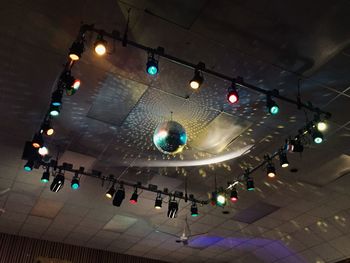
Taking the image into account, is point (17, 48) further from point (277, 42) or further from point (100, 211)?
point (100, 211)

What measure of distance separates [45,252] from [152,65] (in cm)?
656

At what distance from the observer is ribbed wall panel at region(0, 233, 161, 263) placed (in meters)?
8.08

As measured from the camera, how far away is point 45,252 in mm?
8391

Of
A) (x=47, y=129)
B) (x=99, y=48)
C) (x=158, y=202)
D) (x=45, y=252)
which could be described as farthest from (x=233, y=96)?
(x=45, y=252)

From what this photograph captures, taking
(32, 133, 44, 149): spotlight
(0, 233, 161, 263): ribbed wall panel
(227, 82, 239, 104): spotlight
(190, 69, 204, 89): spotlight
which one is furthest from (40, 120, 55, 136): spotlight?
(0, 233, 161, 263): ribbed wall panel

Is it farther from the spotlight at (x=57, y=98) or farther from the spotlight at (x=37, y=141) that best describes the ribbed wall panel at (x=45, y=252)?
the spotlight at (x=57, y=98)

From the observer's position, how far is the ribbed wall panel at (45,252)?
8.08 m

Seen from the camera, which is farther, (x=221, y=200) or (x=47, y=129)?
(x=221, y=200)

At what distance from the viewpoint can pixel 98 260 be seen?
348 inches

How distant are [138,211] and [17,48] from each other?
4252 millimetres

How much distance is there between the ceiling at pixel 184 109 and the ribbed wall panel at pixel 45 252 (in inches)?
21.2

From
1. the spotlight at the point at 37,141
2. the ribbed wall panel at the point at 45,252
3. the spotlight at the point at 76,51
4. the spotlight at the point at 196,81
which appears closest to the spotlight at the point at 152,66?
the spotlight at the point at 196,81

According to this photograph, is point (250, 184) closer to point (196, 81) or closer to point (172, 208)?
point (172, 208)

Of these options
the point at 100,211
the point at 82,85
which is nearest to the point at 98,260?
the point at 100,211
